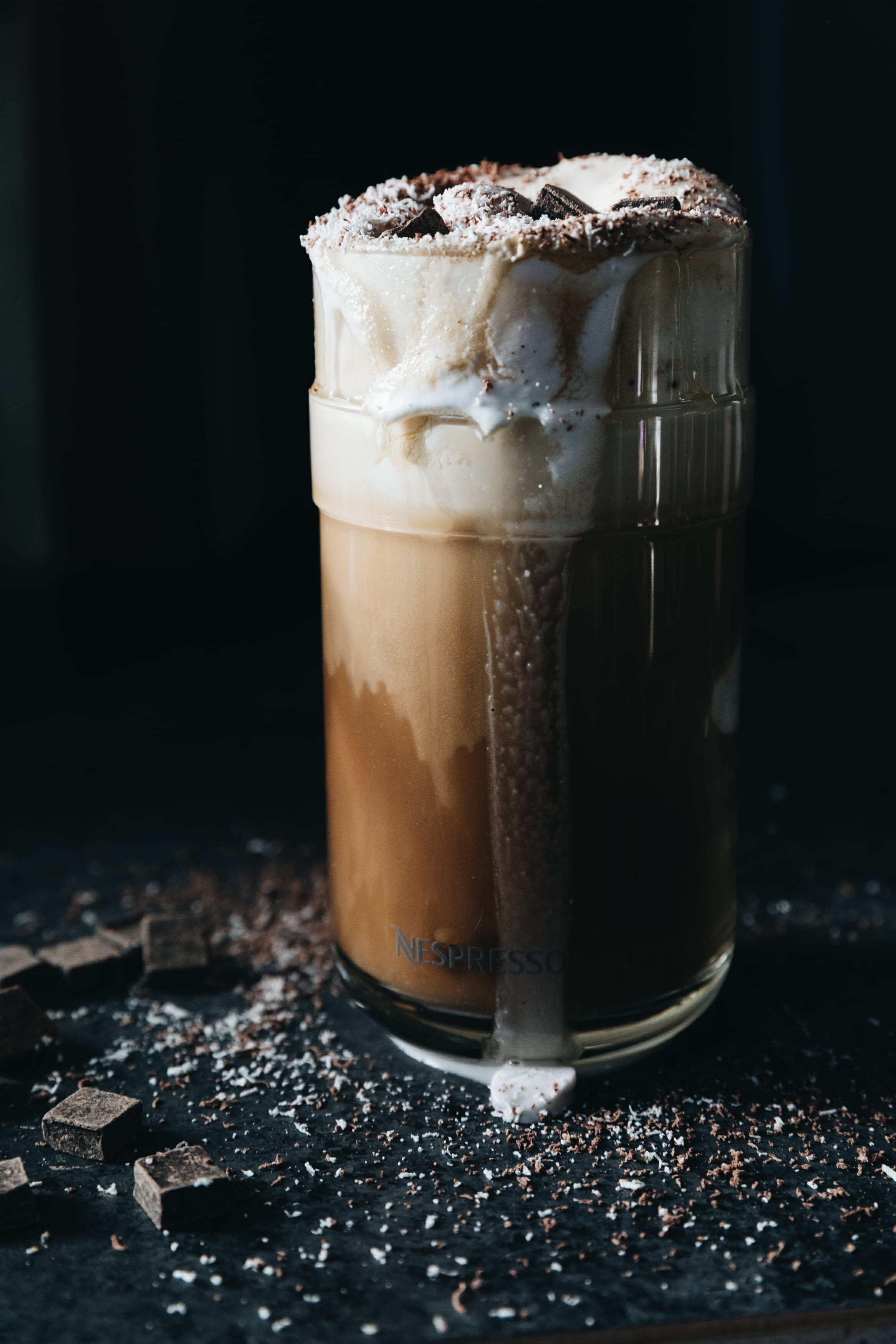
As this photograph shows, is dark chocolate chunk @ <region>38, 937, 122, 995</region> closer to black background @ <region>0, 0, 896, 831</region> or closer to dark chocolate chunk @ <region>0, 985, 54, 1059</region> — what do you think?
dark chocolate chunk @ <region>0, 985, 54, 1059</region>

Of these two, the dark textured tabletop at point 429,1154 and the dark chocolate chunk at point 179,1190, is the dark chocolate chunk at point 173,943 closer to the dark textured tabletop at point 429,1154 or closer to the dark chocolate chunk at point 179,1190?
the dark textured tabletop at point 429,1154

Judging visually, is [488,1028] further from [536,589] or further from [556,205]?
[556,205]

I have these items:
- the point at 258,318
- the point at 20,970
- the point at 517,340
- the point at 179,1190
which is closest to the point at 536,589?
the point at 517,340

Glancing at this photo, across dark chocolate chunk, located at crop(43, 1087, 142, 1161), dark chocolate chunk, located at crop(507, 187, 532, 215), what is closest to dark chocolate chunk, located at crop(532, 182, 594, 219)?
dark chocolate chunk, located at crop(507, 187, 532, 215)

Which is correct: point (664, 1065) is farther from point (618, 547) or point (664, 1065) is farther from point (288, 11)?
point (288, 11)

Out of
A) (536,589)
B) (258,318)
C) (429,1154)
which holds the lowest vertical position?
(429,1154)

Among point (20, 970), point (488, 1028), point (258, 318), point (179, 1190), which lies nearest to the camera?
point (179, 1190)
